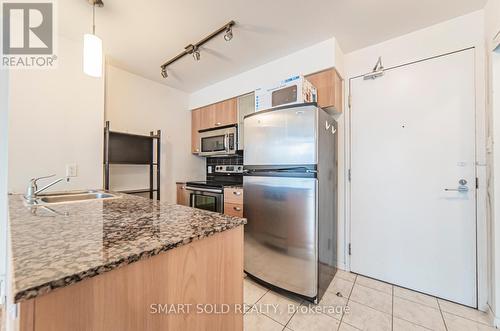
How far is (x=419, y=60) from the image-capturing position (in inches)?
74.0

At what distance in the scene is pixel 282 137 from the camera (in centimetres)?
182

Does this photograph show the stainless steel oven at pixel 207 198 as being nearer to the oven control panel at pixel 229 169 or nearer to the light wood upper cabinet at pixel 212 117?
the oven control panel at pixel 229 169

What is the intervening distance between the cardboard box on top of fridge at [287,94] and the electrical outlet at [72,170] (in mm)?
1869

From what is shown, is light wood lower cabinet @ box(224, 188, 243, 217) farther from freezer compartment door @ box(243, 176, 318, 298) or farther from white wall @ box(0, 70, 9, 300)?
white wall @ box(0, 70, 9, 300)

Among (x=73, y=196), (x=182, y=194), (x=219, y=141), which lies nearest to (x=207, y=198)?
(x=182, y=194)

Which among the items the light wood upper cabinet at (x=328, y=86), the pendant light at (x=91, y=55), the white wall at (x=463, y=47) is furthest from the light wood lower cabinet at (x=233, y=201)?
the white wall at (x=463, y=47)

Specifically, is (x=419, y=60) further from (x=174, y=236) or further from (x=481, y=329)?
(x=174, y=236)

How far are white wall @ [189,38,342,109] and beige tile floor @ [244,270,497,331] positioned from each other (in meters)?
2.14

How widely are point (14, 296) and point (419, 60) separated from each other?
273 centimetres

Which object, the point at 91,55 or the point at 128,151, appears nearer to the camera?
the point at 91,55

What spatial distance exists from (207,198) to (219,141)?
2.82ft

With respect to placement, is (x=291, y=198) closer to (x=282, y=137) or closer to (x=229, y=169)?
(x=282, y=137)

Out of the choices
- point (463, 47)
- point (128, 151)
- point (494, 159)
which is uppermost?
point (463, 47)

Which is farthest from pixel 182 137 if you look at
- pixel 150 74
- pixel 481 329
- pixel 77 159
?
pixel 481 329
